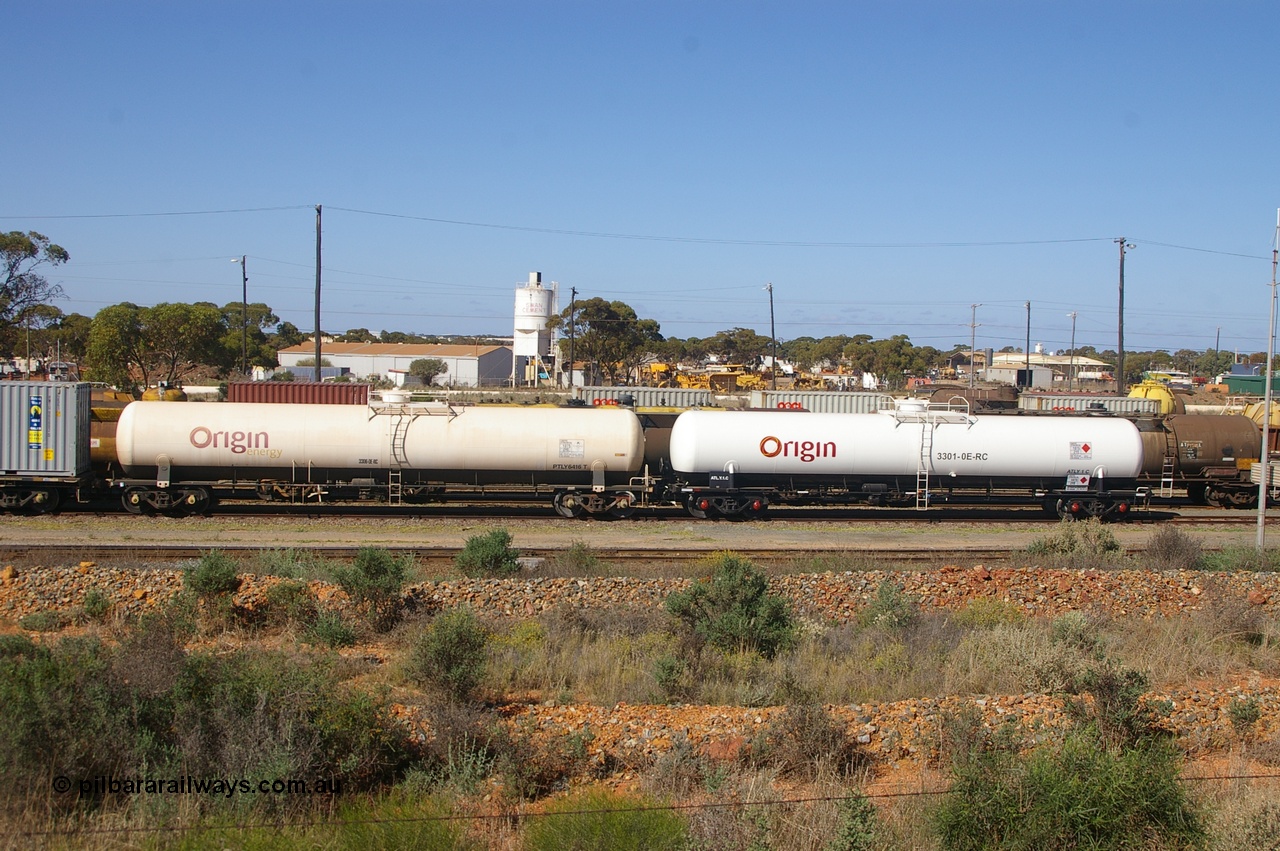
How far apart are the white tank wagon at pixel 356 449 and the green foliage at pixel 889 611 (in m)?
9.91

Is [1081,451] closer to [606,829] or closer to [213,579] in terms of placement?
[213,579]

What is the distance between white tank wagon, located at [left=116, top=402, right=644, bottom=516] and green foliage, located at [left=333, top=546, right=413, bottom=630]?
29.3ft

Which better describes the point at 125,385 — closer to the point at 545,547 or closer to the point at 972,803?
the point at 545,547

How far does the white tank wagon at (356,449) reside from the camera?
22.3m

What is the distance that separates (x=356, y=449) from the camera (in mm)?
22578

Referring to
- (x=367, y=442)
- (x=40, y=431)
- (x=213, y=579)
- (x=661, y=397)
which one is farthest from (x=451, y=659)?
(x=661, y=397)

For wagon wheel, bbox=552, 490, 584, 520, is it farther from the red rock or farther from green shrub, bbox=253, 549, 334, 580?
the red rock

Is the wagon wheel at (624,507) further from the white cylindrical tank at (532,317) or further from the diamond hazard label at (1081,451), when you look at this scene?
the white cylindrical tank at (532,317)

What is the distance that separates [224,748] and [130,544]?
1388 centimetres

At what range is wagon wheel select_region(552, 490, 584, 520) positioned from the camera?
2369cm

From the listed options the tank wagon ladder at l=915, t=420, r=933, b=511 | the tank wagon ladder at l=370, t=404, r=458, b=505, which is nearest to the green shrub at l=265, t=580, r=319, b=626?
the tank wagon ladder at l=370, t=404, r=458, b=505

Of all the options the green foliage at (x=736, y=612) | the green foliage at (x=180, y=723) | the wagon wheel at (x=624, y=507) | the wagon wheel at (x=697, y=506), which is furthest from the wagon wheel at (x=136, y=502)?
the green foliage at (x=180, y=723)

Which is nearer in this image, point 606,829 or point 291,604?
point 606,829

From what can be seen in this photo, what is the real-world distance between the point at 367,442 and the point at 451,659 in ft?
46.3
